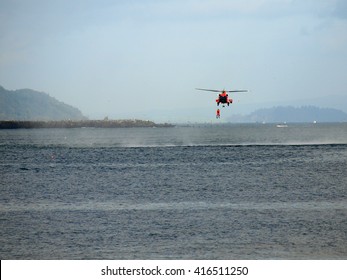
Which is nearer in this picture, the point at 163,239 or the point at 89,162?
the point at 163,239

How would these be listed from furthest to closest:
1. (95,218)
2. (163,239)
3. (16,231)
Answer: (95,218) → (16,231) → (163,239)

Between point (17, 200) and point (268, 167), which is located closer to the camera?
point (17, 200)

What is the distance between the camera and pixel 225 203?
52.8m

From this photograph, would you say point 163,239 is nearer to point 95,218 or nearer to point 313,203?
point 95,218

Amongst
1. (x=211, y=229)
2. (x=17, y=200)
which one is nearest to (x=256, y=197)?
(x=211, y=229)

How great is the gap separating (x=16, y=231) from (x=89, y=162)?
70095 mm

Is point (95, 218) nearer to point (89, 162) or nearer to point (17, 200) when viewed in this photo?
point (17, 200)

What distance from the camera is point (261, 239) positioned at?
118ft

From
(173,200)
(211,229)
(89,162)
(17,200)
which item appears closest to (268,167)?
(89,162)
